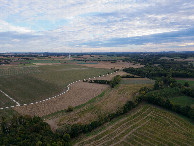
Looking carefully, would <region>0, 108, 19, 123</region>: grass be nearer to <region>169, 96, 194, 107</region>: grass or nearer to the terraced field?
the terraced field

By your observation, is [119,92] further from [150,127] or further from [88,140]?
[88,140]

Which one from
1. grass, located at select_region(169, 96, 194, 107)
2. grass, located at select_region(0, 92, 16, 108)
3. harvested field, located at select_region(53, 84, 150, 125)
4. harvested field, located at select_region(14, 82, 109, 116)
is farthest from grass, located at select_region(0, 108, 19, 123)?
grass, located at select_region(169, 96, 194, 107)

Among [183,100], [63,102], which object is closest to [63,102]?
[63,102]

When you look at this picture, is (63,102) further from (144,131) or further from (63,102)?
(144,131)

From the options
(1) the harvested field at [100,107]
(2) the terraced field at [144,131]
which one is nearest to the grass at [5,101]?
(1) the harvested field at [100,107]

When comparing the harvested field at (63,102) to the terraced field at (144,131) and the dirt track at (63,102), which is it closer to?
the dirt track at (63,102)
